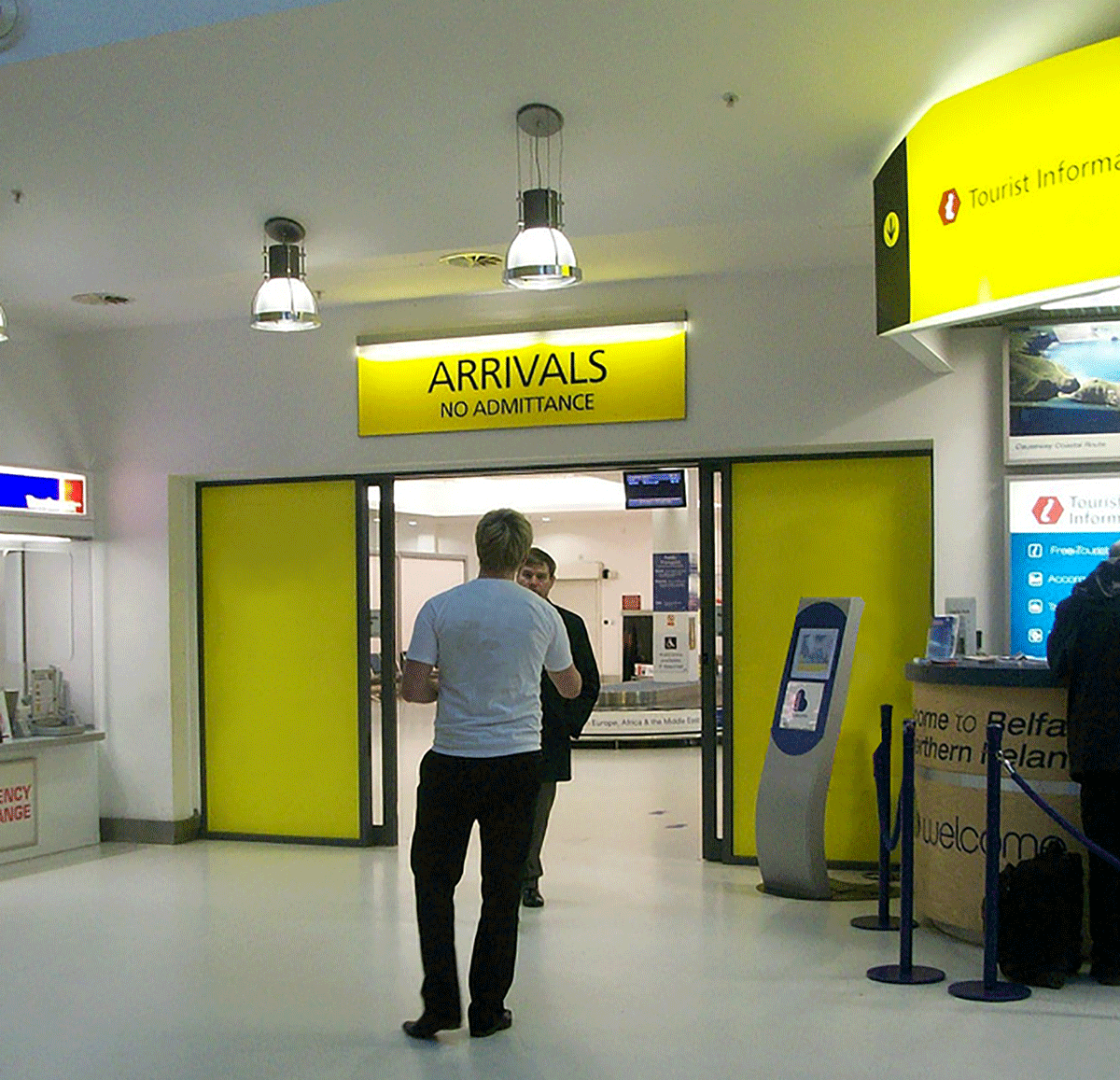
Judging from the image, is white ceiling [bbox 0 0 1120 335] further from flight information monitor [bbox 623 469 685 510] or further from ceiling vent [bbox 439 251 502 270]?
flight information monitor [bbox 623 469 685 510]

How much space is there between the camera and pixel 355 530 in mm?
7602

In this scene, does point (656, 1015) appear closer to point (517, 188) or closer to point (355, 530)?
point (517, 188)

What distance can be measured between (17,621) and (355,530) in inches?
83.5

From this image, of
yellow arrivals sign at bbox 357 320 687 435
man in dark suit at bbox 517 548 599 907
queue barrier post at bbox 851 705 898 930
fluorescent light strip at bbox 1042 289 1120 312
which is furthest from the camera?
yellow arrivals sign at bbox 357 320 687 435

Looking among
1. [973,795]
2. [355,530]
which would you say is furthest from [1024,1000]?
[355,530]

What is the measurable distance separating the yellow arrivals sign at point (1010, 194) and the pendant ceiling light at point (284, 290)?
7.74 feet

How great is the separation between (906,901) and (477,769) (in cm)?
179

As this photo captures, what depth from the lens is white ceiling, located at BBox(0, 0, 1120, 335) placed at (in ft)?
12.1

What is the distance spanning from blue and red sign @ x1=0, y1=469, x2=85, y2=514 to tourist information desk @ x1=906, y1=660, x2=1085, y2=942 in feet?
16.4

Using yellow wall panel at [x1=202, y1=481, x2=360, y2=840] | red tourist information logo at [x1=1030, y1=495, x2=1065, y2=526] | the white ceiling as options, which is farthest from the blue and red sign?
red tourist information logo at [x1=1030, y1=495, x2=1065, y2=526]

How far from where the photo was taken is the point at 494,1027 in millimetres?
4035

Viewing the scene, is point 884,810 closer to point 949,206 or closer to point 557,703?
point 557,703

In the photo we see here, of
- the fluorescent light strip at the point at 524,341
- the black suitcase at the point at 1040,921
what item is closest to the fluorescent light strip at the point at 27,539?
the fluorescent light strip at the point at 524,341

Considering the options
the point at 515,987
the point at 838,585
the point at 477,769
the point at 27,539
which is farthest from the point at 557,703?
the point at 27,539
